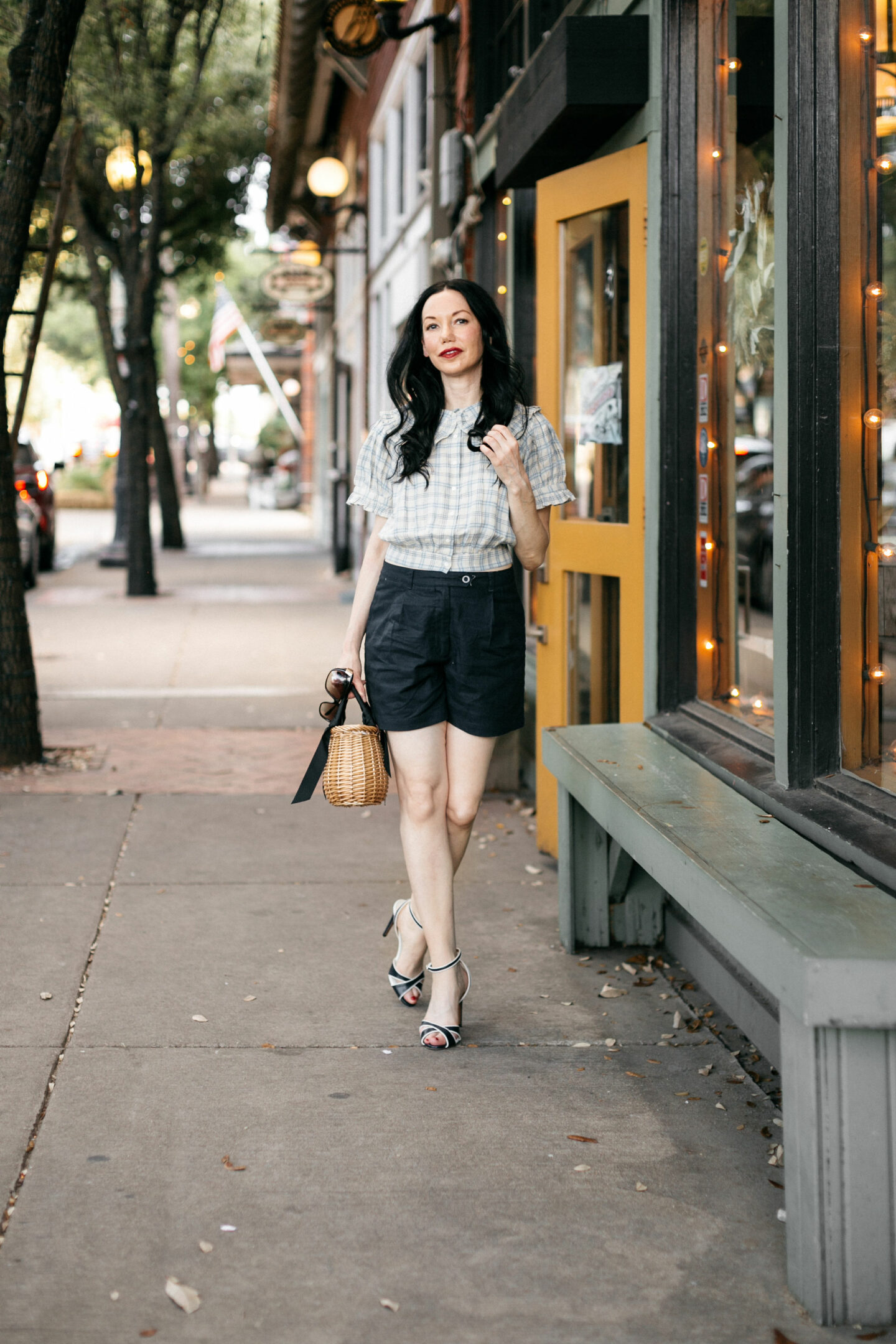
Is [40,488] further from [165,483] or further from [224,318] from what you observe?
[224,318]

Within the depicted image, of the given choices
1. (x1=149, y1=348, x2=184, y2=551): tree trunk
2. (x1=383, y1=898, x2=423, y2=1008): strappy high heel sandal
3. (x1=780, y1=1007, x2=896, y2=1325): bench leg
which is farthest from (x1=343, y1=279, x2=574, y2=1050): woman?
(x1=149, y1=348, x2=184, y2=551): tree trunk

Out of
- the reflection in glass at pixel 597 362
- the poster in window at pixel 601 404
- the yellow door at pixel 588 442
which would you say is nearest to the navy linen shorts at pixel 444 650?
the yellow door at pixel 588 442

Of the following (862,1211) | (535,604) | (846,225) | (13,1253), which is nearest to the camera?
(862,1211)

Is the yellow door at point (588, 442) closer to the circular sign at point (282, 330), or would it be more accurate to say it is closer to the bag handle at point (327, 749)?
the bag handle at point (327, 749)

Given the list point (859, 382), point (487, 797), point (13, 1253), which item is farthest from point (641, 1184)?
point (487, 797)

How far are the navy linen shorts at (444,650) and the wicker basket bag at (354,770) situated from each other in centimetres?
8

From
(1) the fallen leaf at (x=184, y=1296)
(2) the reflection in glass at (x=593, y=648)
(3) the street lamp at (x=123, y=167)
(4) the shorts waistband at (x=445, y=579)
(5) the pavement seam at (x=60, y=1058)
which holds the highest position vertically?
(3) the street lamp at (x=123, y=167)

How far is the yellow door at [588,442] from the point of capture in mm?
5430

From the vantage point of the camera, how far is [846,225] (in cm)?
364

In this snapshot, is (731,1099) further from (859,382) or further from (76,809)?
(76,809)

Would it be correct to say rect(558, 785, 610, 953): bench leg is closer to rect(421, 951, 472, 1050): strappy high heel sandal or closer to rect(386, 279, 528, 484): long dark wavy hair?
rect(421, 951, 472, 1050): strappy high heel sandal

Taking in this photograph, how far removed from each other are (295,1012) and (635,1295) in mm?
1728

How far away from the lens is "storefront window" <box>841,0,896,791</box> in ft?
12.0

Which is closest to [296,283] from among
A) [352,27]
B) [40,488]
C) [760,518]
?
[40,488]
